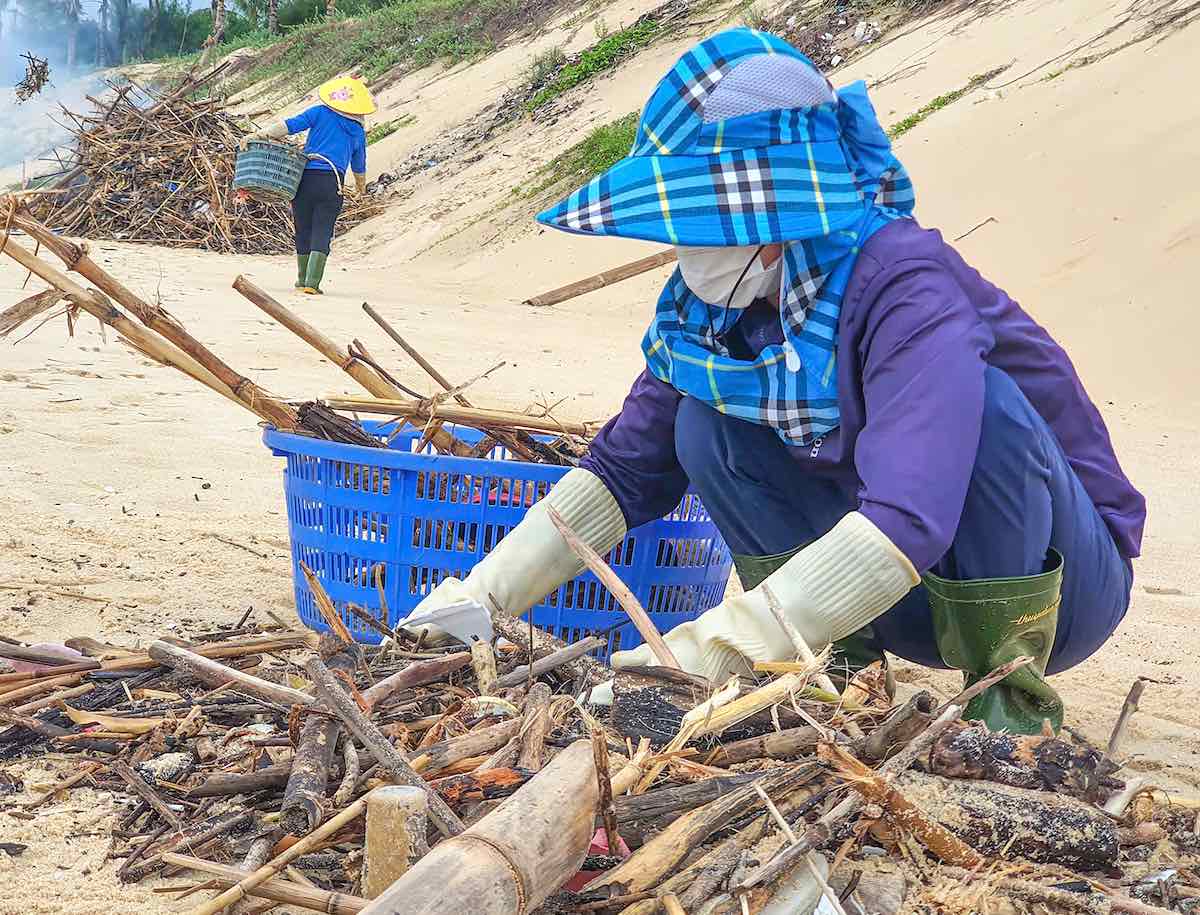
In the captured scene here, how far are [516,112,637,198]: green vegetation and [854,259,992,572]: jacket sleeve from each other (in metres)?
12.5

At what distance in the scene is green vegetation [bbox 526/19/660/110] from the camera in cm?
1912

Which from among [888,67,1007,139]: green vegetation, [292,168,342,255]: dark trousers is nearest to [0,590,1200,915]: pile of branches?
[292,168,342,255]: dark trousers

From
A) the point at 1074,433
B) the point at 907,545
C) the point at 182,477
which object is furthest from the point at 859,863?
the point at 182,477

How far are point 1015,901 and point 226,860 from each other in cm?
100

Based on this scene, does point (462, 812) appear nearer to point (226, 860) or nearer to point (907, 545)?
point (226, 860)

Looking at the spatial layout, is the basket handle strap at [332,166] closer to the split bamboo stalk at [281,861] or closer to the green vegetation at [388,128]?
the split bamboo stalk at [281,861]

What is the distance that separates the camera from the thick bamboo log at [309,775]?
164 cm

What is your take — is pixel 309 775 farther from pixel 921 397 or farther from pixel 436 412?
pixel 436 412

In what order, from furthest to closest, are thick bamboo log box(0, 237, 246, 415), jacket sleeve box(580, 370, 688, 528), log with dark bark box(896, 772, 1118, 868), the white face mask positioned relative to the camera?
thick bamboo log box(0, 237, 246, 415) < jacket sleeve box(580, 370, 688, 528) < the white face mask < log with dark bark box(896, 772, 1118, 868)

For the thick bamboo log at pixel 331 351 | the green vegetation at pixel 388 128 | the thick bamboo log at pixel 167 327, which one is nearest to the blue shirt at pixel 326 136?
the thick bamboo log at pixel 331 351

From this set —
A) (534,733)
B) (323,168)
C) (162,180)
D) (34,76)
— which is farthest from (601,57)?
(534,733)

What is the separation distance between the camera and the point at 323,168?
9.88 meters

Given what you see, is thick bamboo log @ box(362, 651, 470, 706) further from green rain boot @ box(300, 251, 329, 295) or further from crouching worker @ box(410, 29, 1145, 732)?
green rain boot @ box(300, 251, 329, 295)

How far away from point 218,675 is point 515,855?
1.08 meters
